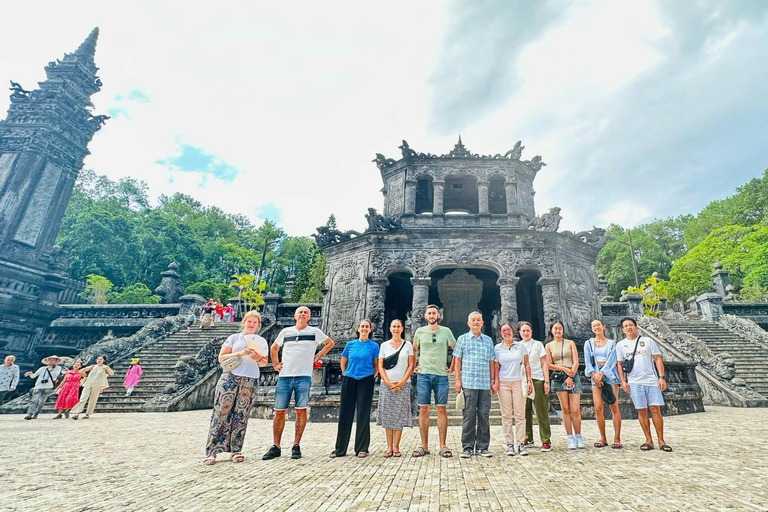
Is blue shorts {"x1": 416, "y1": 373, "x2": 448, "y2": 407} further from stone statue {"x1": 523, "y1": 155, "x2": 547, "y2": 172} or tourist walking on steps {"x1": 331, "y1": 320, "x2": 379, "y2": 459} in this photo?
stone statue {"x1": 523, "y1": 155, "x2": 547, "y2": 172}

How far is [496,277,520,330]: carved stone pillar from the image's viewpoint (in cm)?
1333

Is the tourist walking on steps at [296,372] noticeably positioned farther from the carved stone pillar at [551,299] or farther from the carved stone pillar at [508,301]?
the carved stone pillar at [551,299]

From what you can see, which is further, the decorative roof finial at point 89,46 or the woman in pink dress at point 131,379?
the decorative roof finial at point 89,46

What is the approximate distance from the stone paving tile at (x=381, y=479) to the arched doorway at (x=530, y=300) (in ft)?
34.6

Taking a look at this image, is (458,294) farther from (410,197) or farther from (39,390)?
(39,390)

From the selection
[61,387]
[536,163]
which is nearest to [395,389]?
[61,387]

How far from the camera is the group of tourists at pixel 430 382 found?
445 centimetres

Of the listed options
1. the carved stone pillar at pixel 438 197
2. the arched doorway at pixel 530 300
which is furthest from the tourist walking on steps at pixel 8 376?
the arched doorway at pixel 530 300

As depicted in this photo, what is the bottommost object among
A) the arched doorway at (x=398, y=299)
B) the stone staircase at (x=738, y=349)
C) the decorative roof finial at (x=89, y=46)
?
the stone staircase at (x=738, y=349)

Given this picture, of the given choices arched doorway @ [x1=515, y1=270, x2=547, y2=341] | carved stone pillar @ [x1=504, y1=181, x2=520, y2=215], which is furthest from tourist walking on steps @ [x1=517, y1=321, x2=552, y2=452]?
carved stone pillar @ [x1=504, y1=181, x2=520, y2=215]

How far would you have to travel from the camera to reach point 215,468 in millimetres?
3822

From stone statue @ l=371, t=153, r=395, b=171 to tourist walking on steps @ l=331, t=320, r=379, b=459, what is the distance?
48.2 ft

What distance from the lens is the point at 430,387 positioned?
4.79 meters

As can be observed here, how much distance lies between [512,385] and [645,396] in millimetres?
1828
